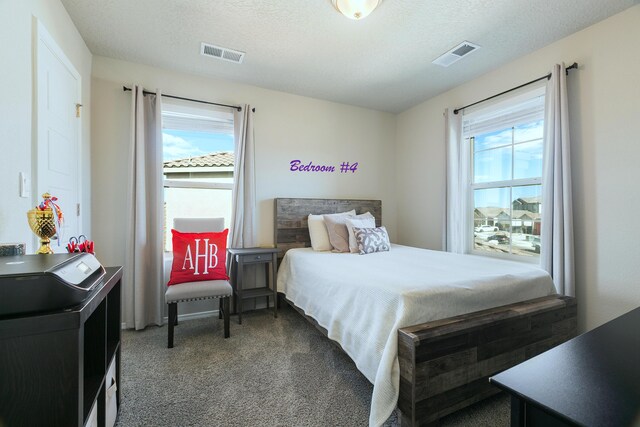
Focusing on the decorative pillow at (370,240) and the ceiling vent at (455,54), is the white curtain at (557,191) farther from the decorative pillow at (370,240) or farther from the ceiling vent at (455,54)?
the decorative pillow at (370,240)

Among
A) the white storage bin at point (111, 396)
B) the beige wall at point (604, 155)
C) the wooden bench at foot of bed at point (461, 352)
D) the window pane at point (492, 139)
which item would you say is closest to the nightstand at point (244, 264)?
the white storage bin at point (111, 396)

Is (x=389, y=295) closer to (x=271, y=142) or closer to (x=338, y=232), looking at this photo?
(x=338, y=232)

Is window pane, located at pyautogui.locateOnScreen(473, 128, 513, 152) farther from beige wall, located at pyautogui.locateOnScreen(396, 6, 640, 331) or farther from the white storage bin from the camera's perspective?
the white storage bin

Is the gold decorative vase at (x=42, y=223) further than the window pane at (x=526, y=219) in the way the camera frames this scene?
No

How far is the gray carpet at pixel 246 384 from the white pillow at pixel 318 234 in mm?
912

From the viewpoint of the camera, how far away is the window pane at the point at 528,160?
2.54 m

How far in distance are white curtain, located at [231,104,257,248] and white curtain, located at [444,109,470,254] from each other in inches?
87.6

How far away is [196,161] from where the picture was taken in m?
3.07

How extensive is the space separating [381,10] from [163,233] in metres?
2.72

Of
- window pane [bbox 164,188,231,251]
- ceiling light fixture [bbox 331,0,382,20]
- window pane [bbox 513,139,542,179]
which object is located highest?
ceiling light fixture [bbox 331,0,382,20]

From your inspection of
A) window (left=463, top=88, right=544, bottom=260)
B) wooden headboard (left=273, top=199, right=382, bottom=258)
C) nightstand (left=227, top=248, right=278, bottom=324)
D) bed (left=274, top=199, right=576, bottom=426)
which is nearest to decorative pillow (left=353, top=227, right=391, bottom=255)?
bed (left=274, top=199, right=576, bottom=426)

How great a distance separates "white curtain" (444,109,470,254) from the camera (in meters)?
3.09

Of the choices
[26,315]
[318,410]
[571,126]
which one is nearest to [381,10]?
[571,126]

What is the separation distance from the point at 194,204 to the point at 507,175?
331cm
